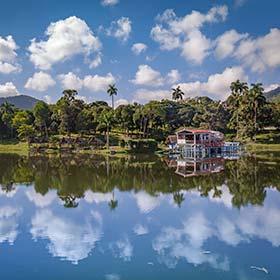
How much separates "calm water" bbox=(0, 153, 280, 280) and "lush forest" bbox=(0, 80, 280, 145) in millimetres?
43161

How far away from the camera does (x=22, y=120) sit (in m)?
80.6

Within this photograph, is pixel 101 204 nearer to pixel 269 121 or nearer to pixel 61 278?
pixel 61 278

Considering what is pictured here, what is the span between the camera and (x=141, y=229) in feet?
59.4

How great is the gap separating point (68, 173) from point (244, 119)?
161ft

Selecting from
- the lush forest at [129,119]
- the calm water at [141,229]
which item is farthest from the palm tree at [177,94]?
the calm water at [141,229]

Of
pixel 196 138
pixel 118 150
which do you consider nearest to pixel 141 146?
pixel 118 150

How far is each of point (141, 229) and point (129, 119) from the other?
199ft

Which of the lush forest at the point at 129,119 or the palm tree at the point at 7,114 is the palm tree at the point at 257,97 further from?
the palm tree at the point at 7,114

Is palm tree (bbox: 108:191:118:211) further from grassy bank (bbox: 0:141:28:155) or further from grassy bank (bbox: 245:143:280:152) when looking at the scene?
grassy bank (bbox: 0:141:28:155)

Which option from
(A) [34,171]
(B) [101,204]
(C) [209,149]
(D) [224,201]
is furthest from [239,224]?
(C) [209,149]

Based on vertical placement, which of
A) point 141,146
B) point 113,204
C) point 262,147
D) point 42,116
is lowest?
point 113,204

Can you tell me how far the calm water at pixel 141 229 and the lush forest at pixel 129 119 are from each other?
142 feet

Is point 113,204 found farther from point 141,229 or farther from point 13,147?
point 13,147

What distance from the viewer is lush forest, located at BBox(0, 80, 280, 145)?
252ft
